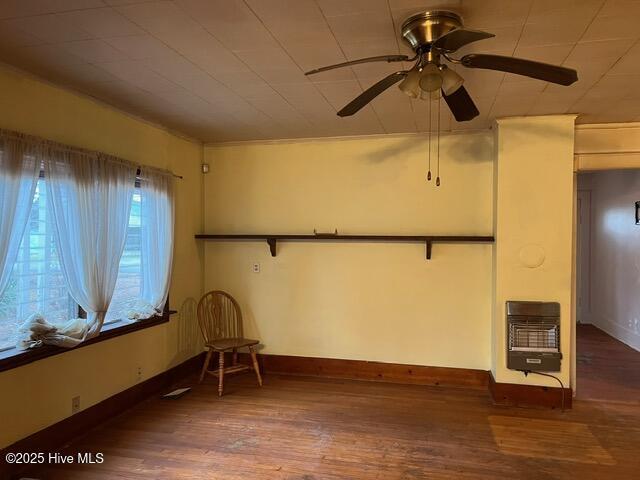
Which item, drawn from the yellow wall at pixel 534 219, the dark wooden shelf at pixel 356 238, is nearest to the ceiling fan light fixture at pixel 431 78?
the yellow wall at pixel 534 219

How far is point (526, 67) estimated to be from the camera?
182 centimetres

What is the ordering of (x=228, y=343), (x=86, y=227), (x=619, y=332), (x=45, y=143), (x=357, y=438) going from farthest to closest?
1. (x=619, y=332)
2. (x=228, y=343)
3. (x=357, y=438)
4. (x=86, y=227)
5. (x=45, y=143)

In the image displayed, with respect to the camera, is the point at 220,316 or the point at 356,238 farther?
the point at 220,316

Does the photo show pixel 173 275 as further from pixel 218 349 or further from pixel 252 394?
pixel 252 394

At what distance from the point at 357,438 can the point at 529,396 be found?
1.60 meters

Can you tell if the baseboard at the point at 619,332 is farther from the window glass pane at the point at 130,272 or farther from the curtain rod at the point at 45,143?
the curtain rod at the point at 45,143

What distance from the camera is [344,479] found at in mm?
2518

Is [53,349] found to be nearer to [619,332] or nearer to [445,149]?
[445,149]

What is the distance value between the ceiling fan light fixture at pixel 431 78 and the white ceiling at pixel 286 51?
0.26m

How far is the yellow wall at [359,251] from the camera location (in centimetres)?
404

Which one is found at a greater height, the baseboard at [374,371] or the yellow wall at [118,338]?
the yellow wall at [118,338]

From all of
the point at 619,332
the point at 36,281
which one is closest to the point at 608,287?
the point at 619,332

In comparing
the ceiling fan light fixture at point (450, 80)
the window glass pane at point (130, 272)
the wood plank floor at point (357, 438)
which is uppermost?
the ceiling fan light fixture at point (450, 80)

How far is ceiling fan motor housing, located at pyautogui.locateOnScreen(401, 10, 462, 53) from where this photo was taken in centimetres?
188
